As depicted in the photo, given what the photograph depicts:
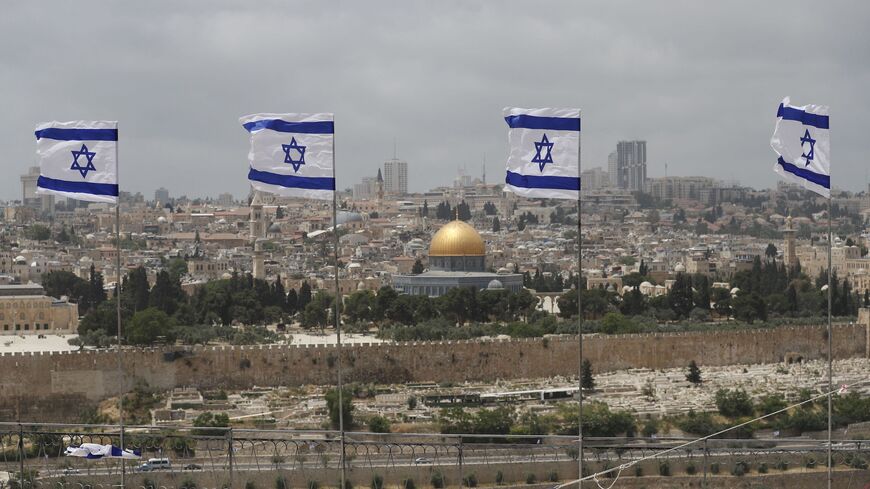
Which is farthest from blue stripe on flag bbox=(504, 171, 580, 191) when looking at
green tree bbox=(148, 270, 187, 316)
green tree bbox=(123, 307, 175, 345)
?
green tree bbox=(148, 270, 187, 316)

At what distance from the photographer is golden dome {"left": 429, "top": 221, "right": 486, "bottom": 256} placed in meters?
73.8

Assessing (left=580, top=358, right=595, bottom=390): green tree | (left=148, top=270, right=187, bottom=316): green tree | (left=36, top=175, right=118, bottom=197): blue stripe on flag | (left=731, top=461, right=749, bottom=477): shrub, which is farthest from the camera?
(left=148, top=270, right=187, bottom=316): green tree

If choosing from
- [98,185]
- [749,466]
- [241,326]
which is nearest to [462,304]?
[241,326]

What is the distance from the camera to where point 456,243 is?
73938 mm

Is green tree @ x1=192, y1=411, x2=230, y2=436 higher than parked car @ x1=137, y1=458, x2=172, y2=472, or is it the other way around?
parked car @ x1=137, y1=458, x2=172, y2=472

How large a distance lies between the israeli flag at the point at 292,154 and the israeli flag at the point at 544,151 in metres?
2.04

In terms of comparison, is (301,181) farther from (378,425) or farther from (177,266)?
(177,266)

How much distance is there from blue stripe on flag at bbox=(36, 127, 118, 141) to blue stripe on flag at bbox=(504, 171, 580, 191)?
15.0ft

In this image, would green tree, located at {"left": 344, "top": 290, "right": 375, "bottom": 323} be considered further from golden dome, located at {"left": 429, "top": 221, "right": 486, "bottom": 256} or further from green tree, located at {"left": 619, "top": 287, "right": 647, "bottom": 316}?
golden dome, located at {"left": 429, "top": 221, "right": 486, "bottom": 256}

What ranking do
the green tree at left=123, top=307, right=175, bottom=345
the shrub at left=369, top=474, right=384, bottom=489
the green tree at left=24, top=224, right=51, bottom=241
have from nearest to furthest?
the shrub at left=369, top=474, right=384, bottom=489 → the green tree at left=123, top=307, right=175, bottom=345 → the green tree at left=24, top=224, right=51, bottom=241

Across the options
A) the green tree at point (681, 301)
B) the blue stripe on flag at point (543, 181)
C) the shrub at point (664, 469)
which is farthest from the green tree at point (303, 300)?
the blue stripe on flag at point (543, 181)

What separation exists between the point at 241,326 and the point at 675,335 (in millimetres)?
17962

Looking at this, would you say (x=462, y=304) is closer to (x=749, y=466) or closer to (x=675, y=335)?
(x=675, y=335)

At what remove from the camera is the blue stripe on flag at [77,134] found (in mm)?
20125
